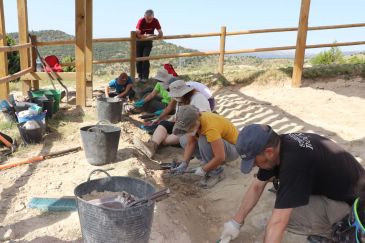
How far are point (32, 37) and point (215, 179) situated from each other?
14.7ft

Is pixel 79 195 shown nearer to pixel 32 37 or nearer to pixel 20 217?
pixel 20 217

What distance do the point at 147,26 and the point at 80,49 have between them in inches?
95.9

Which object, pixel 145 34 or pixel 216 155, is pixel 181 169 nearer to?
pixel 216 155

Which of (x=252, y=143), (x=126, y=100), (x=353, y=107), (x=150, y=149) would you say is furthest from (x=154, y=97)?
(x=252, y=143)

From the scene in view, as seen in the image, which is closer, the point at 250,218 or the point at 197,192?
the point at 250,218

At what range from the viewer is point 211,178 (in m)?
4.16

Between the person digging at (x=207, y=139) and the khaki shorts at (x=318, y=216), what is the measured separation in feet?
3.52

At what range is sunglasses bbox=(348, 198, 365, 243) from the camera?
91.9 inches

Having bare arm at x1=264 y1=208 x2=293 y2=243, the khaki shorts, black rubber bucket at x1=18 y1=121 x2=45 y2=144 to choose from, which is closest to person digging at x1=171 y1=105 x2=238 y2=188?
the khaki shorts

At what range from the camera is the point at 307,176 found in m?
2.34

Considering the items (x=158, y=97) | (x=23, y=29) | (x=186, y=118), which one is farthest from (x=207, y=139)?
(x=23, y=29)

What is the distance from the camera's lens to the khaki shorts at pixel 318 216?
2739 mm

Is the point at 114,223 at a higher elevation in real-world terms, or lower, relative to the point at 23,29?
lower

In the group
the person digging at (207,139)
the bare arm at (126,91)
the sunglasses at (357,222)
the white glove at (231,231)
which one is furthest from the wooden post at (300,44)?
the sunglasses at (357,222)
